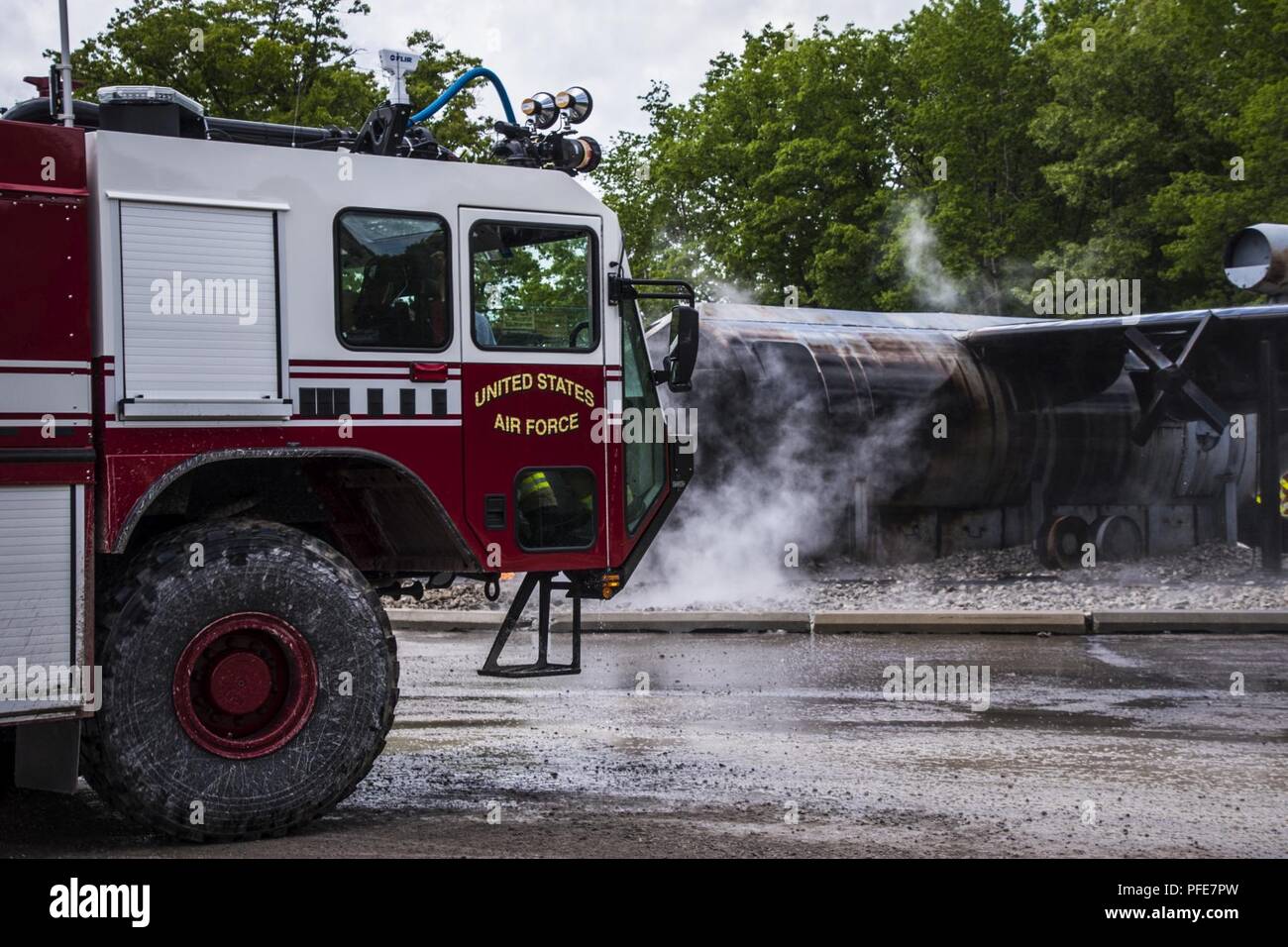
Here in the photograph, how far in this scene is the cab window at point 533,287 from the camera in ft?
22.8

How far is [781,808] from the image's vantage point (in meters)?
6.95

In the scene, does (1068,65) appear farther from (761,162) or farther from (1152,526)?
(1152,526)

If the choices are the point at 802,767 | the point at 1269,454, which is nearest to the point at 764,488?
the point at 1269,454

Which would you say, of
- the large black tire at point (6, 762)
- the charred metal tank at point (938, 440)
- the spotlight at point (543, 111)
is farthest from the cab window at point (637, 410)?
the charred metal tank at point (938, 440)

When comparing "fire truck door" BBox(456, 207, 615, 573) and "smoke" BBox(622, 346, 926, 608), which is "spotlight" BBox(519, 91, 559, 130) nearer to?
"fire truck door" BBox(456, 207, 615, 573)

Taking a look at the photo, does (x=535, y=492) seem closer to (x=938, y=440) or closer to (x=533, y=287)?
(x=533, y=287)

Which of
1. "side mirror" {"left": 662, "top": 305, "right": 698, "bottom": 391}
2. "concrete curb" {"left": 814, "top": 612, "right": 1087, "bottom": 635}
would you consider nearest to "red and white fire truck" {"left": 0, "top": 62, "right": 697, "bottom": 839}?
"side mirror" {"left": 662, "top": 305, "right": 698, "bottom": 391}

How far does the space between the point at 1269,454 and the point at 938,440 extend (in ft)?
14.0

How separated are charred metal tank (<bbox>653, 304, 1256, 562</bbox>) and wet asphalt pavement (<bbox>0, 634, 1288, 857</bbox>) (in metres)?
5.17

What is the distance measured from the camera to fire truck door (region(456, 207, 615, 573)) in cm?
689

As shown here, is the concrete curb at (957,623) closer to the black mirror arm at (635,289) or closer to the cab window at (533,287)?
the black mirror arm at (635,289)

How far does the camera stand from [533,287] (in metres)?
7.11

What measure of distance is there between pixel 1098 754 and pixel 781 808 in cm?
245

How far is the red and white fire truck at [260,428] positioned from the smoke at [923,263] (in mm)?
31335
